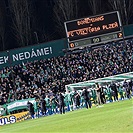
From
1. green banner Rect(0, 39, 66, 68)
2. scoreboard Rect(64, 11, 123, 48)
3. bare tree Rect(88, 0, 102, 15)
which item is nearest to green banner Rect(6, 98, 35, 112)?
scoreboard Rect(64, 11, 123, 48)

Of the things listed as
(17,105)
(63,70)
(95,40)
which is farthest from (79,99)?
(63,70)

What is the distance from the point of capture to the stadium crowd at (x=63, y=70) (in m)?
34.3

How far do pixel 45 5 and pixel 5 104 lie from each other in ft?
74.5

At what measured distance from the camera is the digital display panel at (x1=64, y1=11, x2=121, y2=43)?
32.6 metres

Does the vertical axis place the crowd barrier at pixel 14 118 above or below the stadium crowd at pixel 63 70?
below

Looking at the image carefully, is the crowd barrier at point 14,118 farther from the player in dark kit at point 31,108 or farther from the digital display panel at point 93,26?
the digital display panel at point 93,26

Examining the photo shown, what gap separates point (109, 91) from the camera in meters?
30.3

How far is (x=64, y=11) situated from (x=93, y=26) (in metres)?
15.6

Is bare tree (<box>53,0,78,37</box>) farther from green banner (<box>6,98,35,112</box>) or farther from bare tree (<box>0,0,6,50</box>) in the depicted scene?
green banner (<box>6,98,35,112</box>)

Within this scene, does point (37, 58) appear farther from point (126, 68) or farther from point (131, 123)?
point (131, 123)

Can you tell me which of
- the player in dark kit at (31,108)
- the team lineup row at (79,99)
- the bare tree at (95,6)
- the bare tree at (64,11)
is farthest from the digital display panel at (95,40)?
the bare tree at (95,6)

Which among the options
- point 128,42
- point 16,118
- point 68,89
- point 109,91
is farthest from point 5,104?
point 128,42

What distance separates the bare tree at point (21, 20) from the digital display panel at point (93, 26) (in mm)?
15483

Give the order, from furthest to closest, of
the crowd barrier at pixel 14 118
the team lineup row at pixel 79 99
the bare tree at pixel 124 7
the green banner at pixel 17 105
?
the bare tree at pixel 124 7, the green banner at pixel 17 105, the team lineup row at pixel 79 99, the crowd barrier at pixel 14 118
